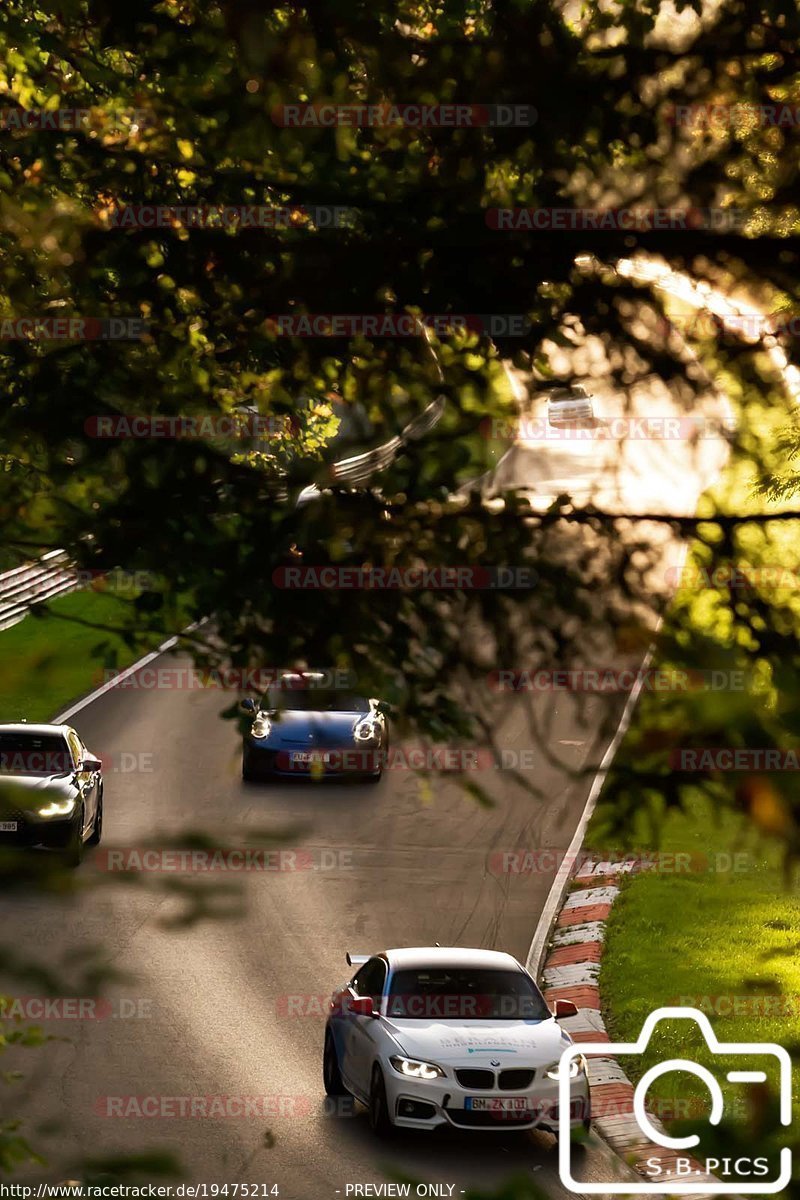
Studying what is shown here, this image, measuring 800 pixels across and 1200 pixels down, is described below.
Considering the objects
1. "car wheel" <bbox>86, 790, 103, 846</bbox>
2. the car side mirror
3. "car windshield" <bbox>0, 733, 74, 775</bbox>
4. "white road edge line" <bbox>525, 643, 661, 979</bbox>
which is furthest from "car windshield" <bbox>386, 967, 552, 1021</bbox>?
"car wheel" <bbox>86, 790, 103, 846</bbox>

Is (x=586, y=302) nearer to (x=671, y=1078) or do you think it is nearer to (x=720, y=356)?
(x=720, y=356)

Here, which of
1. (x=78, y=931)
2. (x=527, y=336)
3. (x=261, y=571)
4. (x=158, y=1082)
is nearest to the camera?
(x=261, y=571)

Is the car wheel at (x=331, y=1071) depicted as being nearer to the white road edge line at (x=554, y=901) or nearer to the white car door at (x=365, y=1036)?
the white car door at (x=365, y=1036)

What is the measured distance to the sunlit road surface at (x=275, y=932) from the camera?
39.1 feet

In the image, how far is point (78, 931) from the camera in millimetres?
19234

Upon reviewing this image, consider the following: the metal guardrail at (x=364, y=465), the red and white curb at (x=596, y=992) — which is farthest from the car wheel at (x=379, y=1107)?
the metal guardrail at (x=364, y=465)

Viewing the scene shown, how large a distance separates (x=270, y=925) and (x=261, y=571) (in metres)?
15.3

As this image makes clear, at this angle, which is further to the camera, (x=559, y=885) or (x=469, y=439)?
(x=559, y=885)

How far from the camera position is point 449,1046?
1320cm

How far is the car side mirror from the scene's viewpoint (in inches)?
539

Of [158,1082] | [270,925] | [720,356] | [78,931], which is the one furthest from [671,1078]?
[720,356]

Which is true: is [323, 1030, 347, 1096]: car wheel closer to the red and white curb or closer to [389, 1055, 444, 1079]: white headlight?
[389, 1055, 444, 1079]: white headlight

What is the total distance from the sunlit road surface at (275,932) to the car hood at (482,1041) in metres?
0.71

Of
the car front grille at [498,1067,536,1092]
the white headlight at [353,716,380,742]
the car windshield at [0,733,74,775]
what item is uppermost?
the car windshield at [0,733,74,775]
